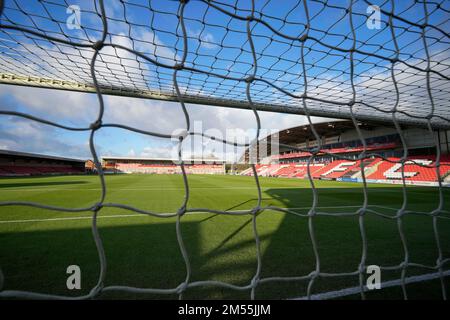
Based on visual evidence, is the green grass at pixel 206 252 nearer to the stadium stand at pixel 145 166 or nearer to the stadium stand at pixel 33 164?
the stadium stand at pixel 33 164

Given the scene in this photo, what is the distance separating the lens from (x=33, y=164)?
26953 mm

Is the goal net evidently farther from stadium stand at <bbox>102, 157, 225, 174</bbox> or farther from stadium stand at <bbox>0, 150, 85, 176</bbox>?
stadium stand at <bbox>102, 157, 225, 174</bbox>

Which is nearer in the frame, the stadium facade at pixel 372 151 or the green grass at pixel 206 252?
the green grass at pixel 206 252

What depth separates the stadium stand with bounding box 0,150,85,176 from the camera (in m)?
21.3

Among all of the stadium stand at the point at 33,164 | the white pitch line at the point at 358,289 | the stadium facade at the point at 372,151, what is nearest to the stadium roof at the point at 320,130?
the stadium facade at the point at 372,151

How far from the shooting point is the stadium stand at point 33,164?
21.3 metres

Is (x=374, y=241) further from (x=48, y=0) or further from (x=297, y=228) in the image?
(x=48, y=0)

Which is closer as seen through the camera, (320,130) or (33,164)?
(320,130)

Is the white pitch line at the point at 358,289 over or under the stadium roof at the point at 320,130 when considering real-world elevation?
under

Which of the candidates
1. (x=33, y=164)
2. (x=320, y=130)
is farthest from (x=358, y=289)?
A: (x=33, y=164)

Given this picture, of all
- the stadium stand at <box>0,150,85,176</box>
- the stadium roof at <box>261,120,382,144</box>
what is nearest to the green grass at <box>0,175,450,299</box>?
the stadium roof at <box>261,120,382,144</box>

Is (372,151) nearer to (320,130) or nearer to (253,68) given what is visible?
(320,130)

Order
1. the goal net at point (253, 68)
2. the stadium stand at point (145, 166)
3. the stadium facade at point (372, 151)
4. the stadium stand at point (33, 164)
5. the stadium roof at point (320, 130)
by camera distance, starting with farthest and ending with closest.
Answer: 1. the stadium stand at point (145, 166)
2. the stadium stand at point (33, 164)
3. the stadium roof at point (320, 130)
4. the stadium facade at point (372, 151)
5. the goal net at point (253, 68)
